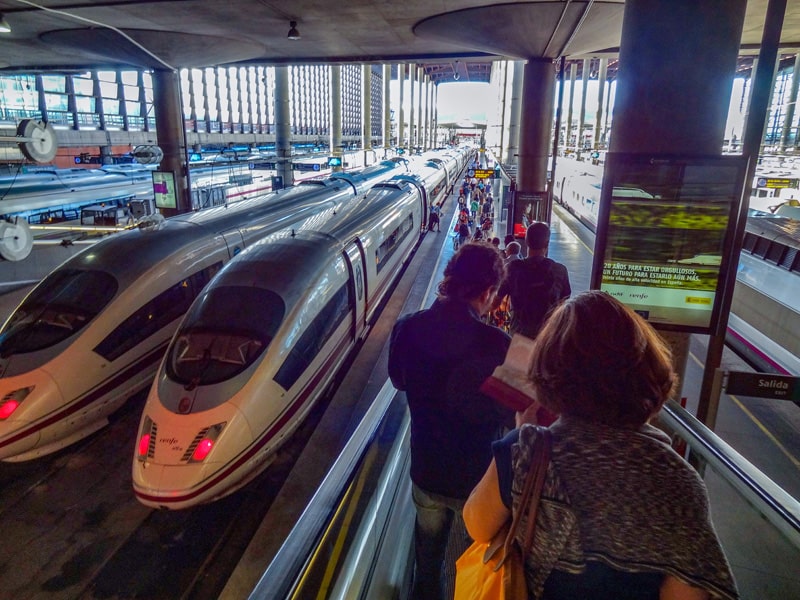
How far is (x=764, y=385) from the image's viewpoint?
11.7ft

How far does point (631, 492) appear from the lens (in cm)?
122

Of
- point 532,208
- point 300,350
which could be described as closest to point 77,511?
point 300,350

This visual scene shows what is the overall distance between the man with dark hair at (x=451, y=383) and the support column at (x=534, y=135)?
11.6m

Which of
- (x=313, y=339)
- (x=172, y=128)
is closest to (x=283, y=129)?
(x=172, y=128)

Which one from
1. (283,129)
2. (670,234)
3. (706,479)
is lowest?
(706,479)

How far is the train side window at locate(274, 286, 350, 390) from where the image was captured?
6016 millimetres

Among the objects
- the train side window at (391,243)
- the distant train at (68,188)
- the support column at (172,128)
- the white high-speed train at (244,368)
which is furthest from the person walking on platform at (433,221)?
the white high-speed train at (244,368)

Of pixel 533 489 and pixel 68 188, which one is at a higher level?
pixel 533 489

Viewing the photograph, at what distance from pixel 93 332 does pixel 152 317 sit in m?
0.91

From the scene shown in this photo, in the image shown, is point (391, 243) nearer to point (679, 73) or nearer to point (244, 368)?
point (244, 368)

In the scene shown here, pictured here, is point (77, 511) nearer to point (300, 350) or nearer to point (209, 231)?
point (300, 350)

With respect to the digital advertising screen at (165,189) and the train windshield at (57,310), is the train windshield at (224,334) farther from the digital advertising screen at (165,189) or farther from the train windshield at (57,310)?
the digital advertising screen at (165,189)

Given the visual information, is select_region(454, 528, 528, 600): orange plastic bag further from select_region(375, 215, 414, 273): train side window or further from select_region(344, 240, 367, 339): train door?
select_region(375, 215, 414, 273): train side window

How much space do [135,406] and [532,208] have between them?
10532 mm
